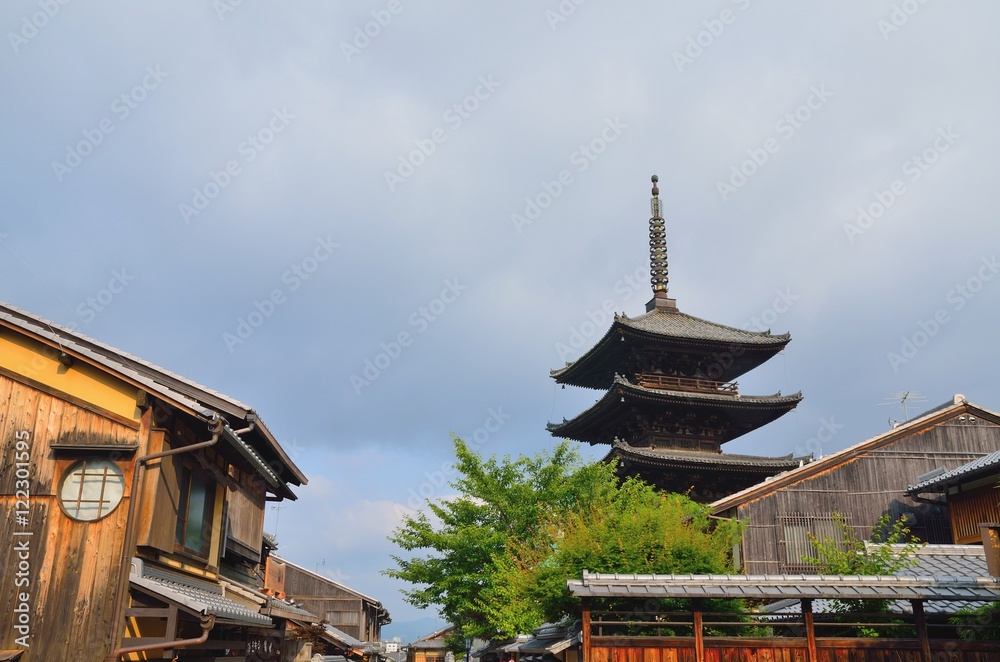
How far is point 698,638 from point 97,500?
34.8 ft

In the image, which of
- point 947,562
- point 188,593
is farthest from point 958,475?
point 188,593

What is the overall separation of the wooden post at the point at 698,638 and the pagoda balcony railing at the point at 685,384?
732 inches

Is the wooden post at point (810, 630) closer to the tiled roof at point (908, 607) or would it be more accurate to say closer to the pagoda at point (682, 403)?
the tiled roof at point (908, 607)

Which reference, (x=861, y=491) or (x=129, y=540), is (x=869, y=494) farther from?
(x=129, y=540)

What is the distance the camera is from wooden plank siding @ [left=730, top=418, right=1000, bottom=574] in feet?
88.5

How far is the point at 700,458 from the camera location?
31.7m

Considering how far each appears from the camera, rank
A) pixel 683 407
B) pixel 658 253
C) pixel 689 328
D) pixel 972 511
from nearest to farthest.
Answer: pixel 972 511
pixel 683 407
pixel 689 328
pixel 658 253

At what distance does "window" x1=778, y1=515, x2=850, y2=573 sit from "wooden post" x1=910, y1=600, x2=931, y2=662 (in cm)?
1175

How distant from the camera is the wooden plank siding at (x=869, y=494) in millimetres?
26984

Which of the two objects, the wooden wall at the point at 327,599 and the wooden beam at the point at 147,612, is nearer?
the wooden beam at the point at 147,612

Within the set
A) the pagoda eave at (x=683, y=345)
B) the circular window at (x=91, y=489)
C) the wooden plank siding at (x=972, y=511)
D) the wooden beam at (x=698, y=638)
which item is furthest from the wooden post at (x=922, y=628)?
the pagoda eave at (x=683, y=345)

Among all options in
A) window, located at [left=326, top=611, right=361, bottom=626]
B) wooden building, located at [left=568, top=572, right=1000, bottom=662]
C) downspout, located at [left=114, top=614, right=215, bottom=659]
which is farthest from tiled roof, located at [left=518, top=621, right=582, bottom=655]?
window, located at [left=326, top=611, right=361, bottom=626]

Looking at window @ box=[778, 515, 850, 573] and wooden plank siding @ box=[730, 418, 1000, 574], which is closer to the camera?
window @ box=[778, 515, 850, 573]

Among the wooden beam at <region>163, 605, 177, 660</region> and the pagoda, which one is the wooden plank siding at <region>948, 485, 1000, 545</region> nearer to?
the pagoda
